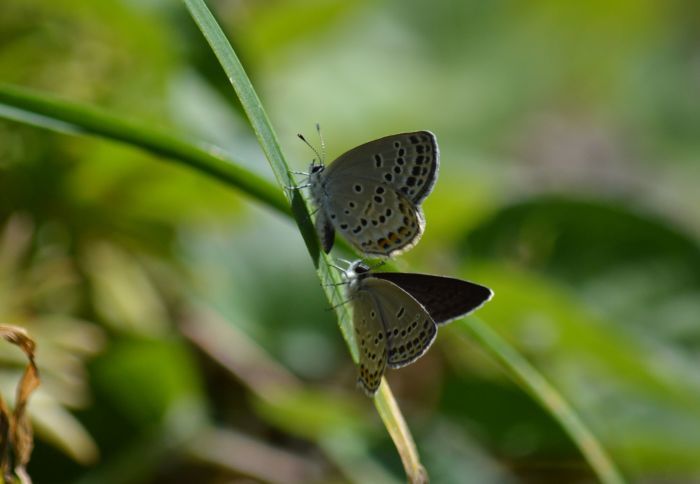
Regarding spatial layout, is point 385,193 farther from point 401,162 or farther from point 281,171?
point 281,171

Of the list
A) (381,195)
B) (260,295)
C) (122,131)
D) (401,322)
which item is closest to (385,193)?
(381,195)

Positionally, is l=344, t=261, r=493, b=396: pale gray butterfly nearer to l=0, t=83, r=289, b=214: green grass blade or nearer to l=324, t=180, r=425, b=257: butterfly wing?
l=324, t=180, r=425, b=257: butterfly wing

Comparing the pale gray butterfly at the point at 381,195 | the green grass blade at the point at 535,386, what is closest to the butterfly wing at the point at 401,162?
the pale gray butterfly at the point at 381,195

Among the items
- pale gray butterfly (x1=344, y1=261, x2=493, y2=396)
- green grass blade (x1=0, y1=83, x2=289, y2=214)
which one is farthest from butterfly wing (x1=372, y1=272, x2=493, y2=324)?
green grass blade (x1=0, y1=83, x2=289, y2=214)

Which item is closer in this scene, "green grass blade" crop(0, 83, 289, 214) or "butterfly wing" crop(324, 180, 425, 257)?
"green grass blade" crop(0, 83, 289, 214)

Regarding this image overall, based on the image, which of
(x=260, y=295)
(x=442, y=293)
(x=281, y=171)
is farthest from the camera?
(x=260, y=295)

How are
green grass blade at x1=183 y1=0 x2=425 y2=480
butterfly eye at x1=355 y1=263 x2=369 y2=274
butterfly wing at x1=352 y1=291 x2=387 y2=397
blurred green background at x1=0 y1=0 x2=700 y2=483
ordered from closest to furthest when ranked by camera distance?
green grass blade at x1=183 y1=0 x2=425 y2=480, butterfly wing at x1=352 y1=291 x2=387 y2=397, butterfly eye at x1=355 y1=263 x2=369 y2=274, blurred green background at x1=0 y1=0 x2=700 y2=483

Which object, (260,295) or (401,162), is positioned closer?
(401,162)
